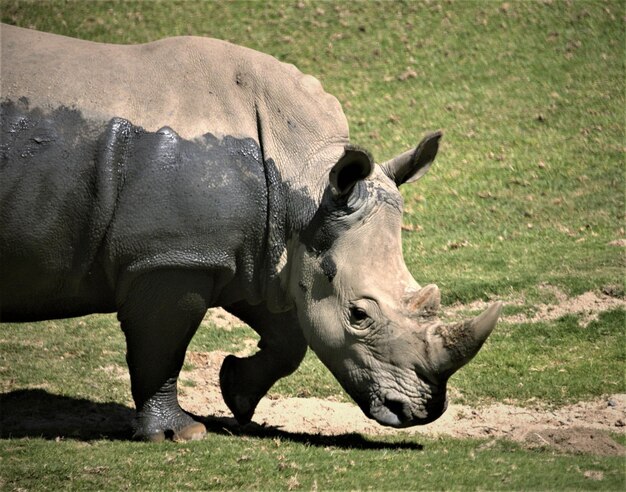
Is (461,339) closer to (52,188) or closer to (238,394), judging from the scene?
(238,394)

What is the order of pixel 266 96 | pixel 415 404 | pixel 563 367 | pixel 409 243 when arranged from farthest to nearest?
pixel 409 243 < pixel 563 367 < pixel 266 96 < pixel 415 404

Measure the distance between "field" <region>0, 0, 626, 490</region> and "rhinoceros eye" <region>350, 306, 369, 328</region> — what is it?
3.06 ft

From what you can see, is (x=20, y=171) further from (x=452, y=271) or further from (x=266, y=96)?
(x=452, y=271)

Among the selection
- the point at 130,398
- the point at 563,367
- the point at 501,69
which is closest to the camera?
the point at 130,398

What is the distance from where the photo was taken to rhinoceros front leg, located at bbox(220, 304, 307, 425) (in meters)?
8.86

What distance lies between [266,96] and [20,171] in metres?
1.78

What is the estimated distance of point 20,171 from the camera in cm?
773

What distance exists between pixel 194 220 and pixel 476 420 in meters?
3.07

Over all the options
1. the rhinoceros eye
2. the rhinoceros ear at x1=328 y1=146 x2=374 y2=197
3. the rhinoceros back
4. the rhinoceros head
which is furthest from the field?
the rhinoceros ear at x1=328 y1=146 x2=374 y2=197

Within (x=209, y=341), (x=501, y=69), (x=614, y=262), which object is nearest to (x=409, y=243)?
(x=614, y=262)

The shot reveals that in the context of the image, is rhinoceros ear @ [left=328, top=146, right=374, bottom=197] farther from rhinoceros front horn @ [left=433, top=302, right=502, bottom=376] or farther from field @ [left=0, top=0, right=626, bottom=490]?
field @ [left=0, top=0, right=626, bottom=490]

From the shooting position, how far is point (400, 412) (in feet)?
25.6

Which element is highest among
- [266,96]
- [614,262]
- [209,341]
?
[266,96]

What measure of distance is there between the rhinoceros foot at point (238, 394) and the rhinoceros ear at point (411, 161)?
1.89 meters
